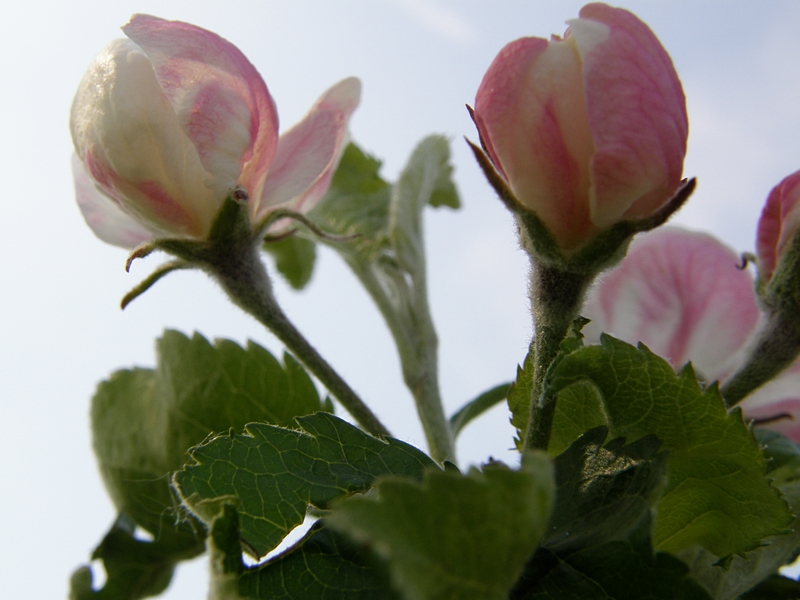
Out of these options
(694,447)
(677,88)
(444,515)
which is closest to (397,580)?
(444,515)

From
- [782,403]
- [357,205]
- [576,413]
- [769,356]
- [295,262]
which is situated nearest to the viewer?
[576,413]

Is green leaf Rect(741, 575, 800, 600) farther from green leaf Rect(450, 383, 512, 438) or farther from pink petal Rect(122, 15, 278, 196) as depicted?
pink petal Rect(122, 15, 278, 196)

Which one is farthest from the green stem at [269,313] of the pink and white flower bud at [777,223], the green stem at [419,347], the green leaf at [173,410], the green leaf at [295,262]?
the green leaf at [295,262]

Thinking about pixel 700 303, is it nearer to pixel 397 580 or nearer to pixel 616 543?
pixel 616 543

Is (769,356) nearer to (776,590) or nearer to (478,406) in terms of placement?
(776,590)

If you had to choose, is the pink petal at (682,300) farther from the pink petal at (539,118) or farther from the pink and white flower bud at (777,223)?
the pink petal at (539,118)

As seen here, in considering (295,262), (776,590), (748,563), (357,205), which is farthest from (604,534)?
(295,262)
